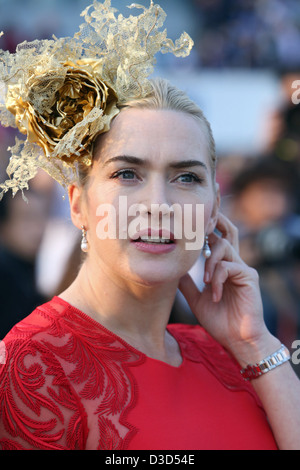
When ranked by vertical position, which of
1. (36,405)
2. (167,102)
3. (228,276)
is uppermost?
(167,102)

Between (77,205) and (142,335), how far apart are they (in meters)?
0.55

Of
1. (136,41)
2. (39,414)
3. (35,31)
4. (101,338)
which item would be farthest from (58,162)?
(35,31)

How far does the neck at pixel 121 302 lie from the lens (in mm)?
2229

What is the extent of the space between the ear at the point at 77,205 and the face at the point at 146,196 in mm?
64

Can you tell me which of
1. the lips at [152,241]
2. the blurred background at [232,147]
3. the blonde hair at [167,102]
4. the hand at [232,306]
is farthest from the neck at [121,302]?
the blurred background at [232,147]

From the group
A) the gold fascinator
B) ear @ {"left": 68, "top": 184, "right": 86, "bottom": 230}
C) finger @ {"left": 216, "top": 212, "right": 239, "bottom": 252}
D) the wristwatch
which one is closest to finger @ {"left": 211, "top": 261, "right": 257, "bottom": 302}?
finger @ {"left": 216, "top": 212, "right": 239, "bottom": 252}

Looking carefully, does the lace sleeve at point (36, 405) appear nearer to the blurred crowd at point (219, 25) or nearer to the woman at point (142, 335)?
Answer: the woman at point (142, 335)

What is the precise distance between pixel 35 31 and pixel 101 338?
16.5 ft

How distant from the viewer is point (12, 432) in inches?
70.6

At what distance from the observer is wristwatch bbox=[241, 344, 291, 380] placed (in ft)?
7.91

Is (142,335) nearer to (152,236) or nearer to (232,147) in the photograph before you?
(152,236)

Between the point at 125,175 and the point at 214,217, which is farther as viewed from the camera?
the point at 214,217

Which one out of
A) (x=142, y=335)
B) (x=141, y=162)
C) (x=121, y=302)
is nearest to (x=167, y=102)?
(x=141, y=162)

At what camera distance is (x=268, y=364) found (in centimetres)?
242
